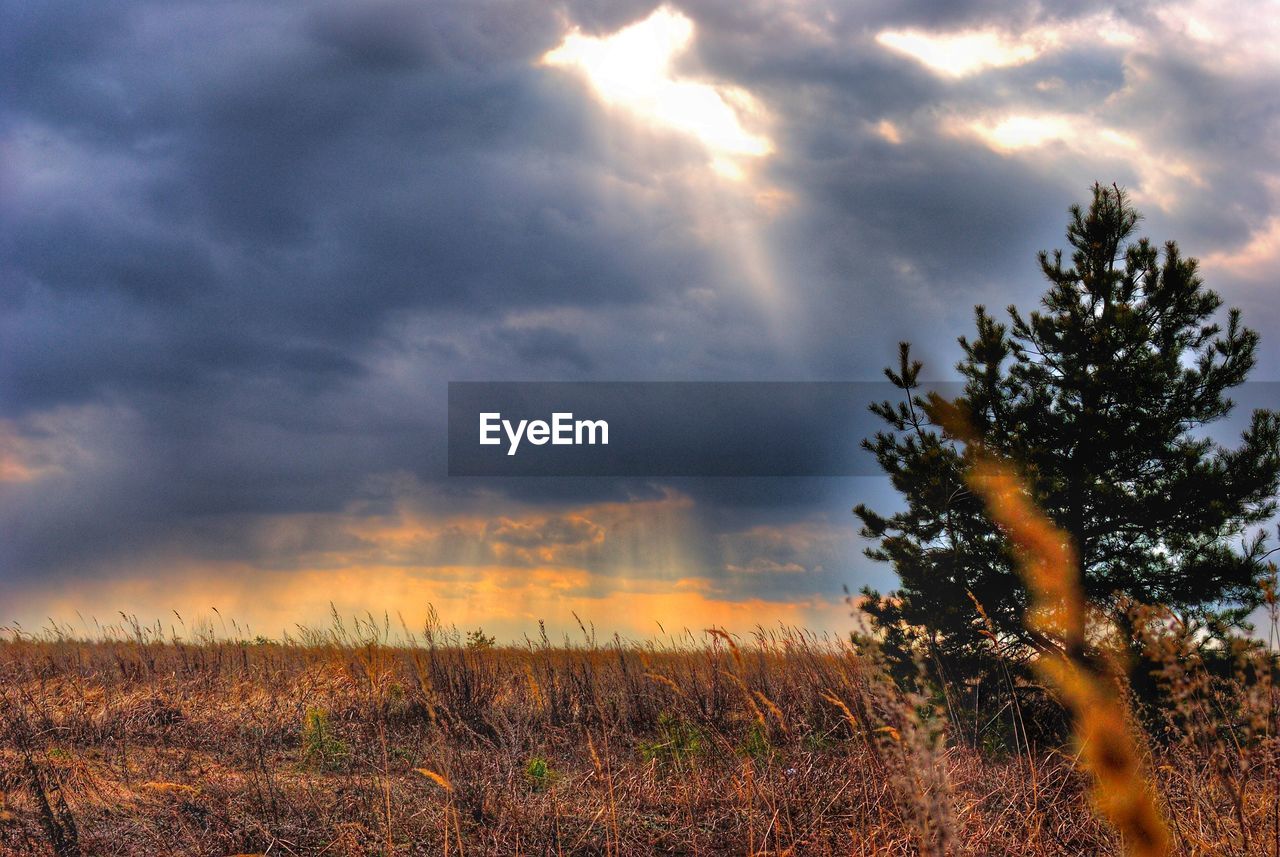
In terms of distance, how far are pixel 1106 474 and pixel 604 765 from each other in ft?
21.7

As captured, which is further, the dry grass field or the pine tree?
the pine tree

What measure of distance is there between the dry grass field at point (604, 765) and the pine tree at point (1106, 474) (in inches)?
38.2

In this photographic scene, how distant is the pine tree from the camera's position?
10.0 metres

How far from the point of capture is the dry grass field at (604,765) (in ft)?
15.3

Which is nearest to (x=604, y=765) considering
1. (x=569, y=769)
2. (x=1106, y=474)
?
A: (x=569, y=769)

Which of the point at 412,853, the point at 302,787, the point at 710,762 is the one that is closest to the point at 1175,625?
the point at 412,853

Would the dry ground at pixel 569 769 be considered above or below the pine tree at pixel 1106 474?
below

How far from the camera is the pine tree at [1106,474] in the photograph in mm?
10047

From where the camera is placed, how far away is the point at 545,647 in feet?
37.7

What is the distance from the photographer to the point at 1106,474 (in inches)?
408

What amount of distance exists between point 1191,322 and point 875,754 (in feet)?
25.4

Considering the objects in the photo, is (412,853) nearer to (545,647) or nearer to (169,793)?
(169,793)

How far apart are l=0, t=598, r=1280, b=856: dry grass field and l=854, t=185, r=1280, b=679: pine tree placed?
3.19 feet

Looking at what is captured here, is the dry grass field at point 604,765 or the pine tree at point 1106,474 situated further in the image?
the pine tree at point 1106,474
